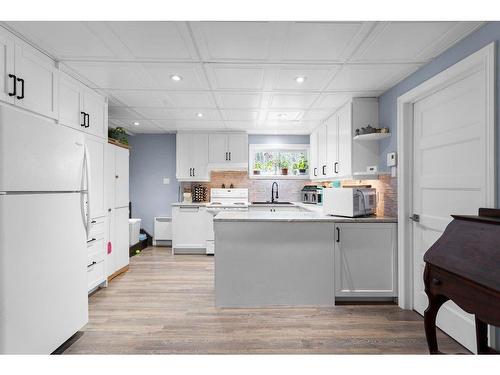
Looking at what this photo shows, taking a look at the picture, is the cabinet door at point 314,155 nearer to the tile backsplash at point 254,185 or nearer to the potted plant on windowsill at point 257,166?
the tile backsplash at point 254,185

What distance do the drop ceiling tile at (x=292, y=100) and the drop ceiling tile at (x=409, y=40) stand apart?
3.28 feet

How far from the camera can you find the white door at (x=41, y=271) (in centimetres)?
168

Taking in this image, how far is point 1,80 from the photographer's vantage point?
204 cm

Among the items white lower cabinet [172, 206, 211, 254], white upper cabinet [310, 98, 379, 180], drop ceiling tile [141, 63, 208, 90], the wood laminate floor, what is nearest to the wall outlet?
white upper cabinet [310, 98, 379, 180]

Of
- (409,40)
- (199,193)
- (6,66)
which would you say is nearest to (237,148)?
(199,193)

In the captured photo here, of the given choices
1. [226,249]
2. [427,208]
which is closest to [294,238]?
[226,249]

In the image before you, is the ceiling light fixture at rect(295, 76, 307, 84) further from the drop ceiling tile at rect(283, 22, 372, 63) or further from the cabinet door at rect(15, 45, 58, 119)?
the cabinet door at rect(15, 45, 58, 119)

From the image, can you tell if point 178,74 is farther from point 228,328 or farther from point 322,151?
point 322,151

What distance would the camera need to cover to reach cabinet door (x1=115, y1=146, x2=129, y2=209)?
389 centimetres

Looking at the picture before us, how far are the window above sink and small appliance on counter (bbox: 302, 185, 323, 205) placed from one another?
299 mm

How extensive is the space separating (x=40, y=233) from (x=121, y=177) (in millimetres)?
2212

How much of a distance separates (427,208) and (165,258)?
12.8 feet

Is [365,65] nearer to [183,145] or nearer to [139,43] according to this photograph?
[139,43]

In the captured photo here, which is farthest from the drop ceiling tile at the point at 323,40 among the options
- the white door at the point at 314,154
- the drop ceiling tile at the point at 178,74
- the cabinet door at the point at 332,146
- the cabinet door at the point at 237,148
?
the cabinet door at the point at 237,148
